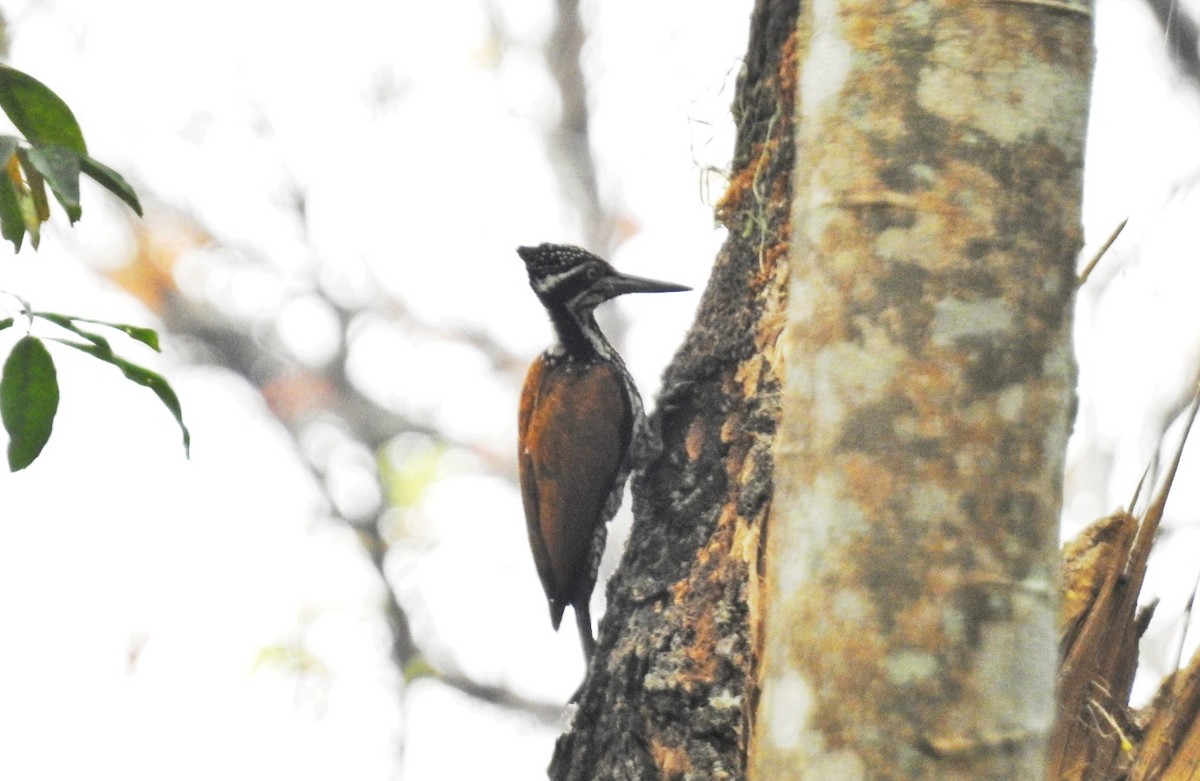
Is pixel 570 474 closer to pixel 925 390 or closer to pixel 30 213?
pixel 30 213

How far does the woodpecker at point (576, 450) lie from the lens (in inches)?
166

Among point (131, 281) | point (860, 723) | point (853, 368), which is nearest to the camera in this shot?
point (860, 723)

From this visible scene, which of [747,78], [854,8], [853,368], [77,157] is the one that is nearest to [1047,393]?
[853,368]

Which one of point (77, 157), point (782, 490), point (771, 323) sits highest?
point (771, 323)

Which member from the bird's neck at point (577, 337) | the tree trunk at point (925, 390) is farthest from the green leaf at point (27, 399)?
the bird's neck at point (577, 337)

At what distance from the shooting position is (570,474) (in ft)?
14.1

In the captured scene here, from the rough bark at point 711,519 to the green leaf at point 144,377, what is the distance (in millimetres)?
1141

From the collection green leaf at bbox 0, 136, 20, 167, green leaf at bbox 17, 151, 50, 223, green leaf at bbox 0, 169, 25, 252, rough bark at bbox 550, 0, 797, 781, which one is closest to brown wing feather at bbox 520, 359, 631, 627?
rough bark at bbox 550, 0, 797, 781

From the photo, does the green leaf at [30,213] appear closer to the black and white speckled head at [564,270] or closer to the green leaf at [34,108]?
the green leaf at [34,108]

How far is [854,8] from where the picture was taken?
5.65 feet

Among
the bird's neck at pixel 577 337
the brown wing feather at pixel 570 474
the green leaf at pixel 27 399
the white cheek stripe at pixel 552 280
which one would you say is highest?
the white cheek stripe at pixel 552 280

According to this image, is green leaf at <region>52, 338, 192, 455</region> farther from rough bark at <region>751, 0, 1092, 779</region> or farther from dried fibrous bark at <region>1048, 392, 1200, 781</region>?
dried fibrous bark at <region>1048, 392, 1200, 781</region>

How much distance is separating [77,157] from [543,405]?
2931 mm

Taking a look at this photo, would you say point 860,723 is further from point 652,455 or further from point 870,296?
point 652,455
